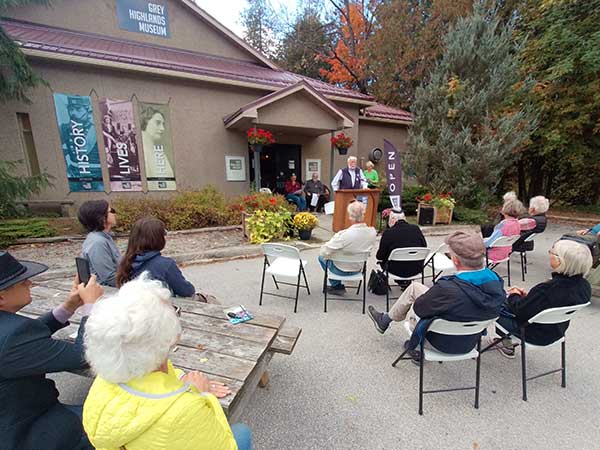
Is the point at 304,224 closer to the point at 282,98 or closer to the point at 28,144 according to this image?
the point at 282,98

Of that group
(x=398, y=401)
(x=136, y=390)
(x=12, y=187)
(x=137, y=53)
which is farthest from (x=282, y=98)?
(x=136, y=390)

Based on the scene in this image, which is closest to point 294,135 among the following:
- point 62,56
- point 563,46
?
point 62,56

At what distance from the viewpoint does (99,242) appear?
260 centimetres

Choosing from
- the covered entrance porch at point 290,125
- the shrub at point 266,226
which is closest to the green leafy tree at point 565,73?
the covered entrance porch at point 290,125

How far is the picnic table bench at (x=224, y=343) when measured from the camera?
1.50m

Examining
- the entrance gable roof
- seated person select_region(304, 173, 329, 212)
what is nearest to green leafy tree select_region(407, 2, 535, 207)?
the entrance gable roof

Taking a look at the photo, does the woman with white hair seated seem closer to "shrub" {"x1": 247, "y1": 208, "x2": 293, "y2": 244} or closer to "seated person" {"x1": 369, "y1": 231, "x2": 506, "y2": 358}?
"seated person" {"x1": 369, "y1": 231, "x2": 506, "y2": 358}

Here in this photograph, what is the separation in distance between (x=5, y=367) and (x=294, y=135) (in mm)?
9972

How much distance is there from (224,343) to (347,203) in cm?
523

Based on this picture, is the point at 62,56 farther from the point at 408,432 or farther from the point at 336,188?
the point at 408,432

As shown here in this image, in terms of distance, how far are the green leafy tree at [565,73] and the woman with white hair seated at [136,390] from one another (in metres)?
12.7

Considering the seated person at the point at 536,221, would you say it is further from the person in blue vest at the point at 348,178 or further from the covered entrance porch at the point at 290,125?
the covered entrance porch at the point at 290,125

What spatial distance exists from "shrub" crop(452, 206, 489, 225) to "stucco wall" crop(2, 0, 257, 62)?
990 centimetres

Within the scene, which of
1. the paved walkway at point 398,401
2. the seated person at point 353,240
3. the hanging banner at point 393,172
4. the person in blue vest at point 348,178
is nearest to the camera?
the paved walkway at point 398,401
